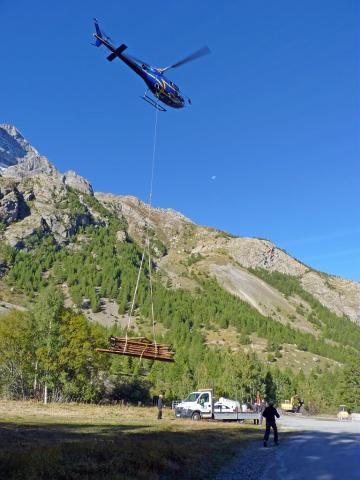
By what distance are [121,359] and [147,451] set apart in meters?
81.0

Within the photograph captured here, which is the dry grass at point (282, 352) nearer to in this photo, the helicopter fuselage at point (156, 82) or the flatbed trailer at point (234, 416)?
the flatbed trailer at point (234, 416)

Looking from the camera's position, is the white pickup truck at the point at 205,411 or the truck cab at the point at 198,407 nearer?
the white pickup truck at the point at 205,411

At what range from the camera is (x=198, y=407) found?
36688 millimetres

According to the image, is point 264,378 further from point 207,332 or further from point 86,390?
point 207,332

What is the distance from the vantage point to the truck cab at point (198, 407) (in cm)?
3650

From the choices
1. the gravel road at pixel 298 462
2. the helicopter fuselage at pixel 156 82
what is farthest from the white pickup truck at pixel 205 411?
the helicopter fuselage at pixel 156 82

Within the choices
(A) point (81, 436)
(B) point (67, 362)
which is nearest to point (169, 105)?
(A) point (81, 436)

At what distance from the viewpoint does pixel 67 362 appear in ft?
175

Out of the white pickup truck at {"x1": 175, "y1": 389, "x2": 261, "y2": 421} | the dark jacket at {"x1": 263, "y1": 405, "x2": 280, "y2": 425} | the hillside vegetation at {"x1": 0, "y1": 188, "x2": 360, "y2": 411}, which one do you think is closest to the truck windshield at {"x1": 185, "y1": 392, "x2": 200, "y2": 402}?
the white pickup truck at {"x1": 175, "y1": 389, "x2": 261, "y2": 421}

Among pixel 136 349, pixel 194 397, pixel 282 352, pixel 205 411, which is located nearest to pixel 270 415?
pixel 136 349

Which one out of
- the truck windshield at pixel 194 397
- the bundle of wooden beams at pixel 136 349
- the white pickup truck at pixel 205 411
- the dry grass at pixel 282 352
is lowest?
the white pickup truck at pixel 205 411

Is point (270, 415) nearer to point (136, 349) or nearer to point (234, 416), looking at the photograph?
point (136, 349)

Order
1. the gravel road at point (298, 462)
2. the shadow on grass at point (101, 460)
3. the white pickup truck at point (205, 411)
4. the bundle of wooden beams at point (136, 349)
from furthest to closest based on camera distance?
1. the white pickup truck at point (205, 411)
2. the bundle of wooden beams at point (136, 349)
3. the gravel road at point (298, 462)
4. the shadow on grass at point (101, 460)

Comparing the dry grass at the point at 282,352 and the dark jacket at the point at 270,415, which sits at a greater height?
the dry grass at the point at 282,352
